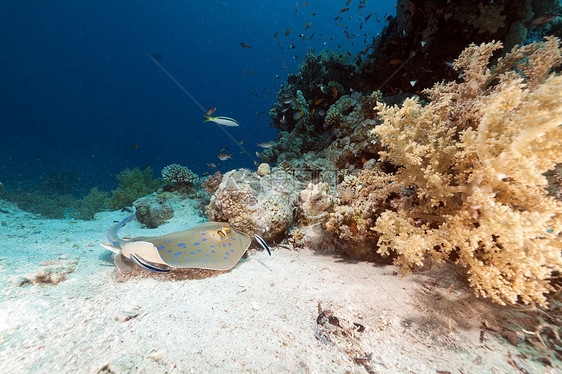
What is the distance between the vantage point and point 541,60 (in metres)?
2.20

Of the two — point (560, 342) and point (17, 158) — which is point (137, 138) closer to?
point (17, 158)

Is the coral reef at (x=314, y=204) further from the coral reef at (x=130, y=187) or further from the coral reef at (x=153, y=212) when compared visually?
the coral reef at (x=130, y=187)

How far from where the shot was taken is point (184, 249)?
8.96 feet

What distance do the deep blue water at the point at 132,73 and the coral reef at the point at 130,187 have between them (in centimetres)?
4008

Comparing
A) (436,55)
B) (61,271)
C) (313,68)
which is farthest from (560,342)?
(313,68)

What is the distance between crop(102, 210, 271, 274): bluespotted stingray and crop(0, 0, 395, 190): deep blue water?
47739 mm

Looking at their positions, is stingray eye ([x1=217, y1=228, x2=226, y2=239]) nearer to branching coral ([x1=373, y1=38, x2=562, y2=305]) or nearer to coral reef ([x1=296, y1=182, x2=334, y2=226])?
coral reef ([x1=296, y1=182, x2=334, y2=226])

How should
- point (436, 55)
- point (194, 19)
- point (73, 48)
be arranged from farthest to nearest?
point (194, 19)
point (73, 48)
point (436, 55)

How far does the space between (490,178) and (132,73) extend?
3909 inches

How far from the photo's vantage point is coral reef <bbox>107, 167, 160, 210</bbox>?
8102 millimetres

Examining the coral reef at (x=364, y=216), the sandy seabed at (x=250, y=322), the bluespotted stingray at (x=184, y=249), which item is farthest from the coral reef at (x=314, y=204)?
the bluespotted stingray at (x=184, y=249)

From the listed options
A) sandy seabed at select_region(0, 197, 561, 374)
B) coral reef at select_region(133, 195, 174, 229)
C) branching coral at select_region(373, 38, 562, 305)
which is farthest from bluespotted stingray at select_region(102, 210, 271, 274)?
coral reef at select_region(133, 195, 174, 229)

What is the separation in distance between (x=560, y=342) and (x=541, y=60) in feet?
8.98

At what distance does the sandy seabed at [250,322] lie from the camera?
1424mm
